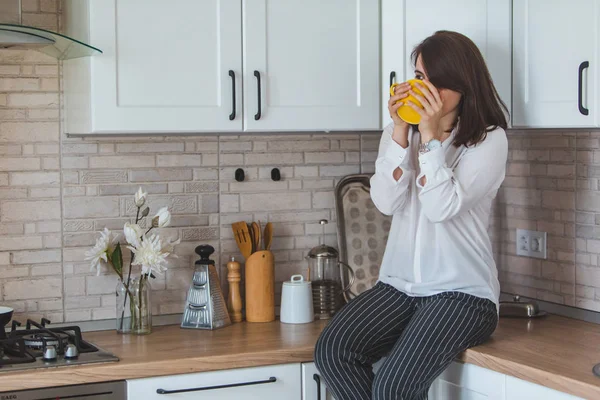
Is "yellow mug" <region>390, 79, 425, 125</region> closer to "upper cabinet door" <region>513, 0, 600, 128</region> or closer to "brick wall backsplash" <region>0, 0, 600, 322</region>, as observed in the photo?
"upper cabinet door" <region>513, 0, 600, 128</region>

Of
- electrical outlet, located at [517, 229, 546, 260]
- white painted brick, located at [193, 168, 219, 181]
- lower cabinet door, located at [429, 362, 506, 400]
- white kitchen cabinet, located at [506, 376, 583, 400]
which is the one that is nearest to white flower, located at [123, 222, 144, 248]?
white painted brick, located at [193, 168, 219, 181]

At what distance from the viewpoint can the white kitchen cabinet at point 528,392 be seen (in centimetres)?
224

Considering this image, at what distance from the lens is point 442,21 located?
2840 millimetres

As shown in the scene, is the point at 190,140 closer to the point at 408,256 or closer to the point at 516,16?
A: the point at 408,256

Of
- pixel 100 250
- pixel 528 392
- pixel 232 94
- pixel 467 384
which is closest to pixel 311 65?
pixel 232 94

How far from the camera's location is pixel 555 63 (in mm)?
2615

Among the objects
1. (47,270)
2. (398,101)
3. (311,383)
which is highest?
(398,101)

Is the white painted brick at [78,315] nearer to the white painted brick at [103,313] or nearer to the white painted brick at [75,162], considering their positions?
the white painted brick at [103,313]

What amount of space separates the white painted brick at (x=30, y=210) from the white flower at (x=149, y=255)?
11.3 inches

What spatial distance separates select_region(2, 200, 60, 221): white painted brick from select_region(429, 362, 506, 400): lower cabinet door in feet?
4.34

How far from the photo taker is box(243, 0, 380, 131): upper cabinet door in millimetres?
2812

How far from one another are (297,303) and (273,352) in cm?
43

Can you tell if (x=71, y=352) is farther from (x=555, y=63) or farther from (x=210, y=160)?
(x=555, y=63)

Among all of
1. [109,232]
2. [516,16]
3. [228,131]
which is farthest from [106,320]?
[516,16]
